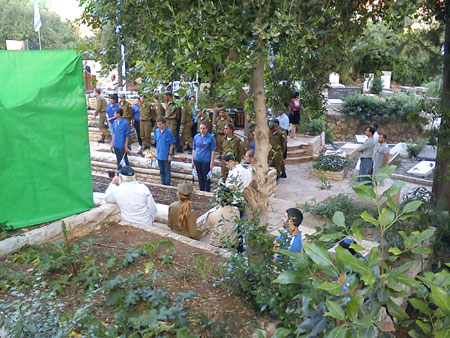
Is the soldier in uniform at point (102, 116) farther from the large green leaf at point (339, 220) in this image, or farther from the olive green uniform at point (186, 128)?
the large green leaf at point (339, 220)

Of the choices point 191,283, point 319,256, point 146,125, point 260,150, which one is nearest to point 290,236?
point 260,150

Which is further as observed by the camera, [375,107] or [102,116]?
[375,107]

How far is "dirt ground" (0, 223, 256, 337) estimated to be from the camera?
369 cm

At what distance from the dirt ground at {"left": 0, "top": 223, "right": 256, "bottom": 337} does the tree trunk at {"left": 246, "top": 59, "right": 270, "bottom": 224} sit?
772mm

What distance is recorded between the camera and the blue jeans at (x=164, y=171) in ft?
32.7

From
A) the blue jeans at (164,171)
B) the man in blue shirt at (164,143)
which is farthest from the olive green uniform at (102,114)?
the man in blue shirt at (164,143)

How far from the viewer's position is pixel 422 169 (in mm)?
12234

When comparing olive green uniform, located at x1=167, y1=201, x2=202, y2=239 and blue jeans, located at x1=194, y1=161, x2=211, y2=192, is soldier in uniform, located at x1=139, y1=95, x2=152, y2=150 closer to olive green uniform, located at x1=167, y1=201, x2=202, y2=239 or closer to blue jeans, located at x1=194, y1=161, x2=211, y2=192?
blue jeans, located at x1=194, y1=161, x2=211, y2=192

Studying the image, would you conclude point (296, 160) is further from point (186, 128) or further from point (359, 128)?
point (359, 128)

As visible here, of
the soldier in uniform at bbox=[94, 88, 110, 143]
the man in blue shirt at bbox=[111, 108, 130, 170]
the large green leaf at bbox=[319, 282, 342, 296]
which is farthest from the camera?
the soldier in uniform at bbox=[94, 88, 110, 143]

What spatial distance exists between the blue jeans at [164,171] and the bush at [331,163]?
13.0 feet

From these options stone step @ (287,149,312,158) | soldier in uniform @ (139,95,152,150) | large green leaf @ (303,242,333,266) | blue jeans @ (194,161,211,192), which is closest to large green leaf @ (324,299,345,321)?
large green leaf @ (303,242,333,266)

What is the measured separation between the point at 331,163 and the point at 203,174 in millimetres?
3900

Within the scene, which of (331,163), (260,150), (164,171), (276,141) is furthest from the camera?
(331,163)
